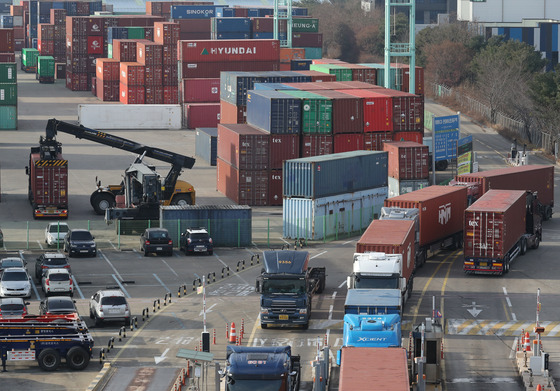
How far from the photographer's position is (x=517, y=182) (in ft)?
274

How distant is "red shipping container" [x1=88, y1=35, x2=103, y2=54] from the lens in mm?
182125

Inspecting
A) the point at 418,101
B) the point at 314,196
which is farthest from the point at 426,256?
the point at 418,101

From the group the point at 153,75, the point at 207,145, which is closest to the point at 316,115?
the point at 207,145

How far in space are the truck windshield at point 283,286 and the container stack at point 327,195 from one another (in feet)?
78.0

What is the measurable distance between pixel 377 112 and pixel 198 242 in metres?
24.8

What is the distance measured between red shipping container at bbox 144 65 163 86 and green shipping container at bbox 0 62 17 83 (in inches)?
864

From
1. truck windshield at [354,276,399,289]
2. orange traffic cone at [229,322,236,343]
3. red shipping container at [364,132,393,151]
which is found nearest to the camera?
orange traffic cone at [229,322,236,343]

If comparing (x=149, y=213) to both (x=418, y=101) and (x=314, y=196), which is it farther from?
(x=418, y=101)

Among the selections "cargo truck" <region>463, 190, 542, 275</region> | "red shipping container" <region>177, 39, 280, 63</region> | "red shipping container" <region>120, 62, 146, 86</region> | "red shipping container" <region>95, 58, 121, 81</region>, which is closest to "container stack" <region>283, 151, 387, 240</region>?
"cargo truck" <region>463, 190, 542, 275</region>

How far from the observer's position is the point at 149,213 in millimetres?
80125

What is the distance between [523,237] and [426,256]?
273 inches

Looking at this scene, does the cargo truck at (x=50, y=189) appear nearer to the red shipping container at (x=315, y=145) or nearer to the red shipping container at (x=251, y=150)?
the red shipping container at (x=251, y=150)

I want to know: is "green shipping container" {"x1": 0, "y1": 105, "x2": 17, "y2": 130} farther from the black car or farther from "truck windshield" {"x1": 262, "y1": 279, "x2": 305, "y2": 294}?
"truck windshield" {"x1": 262, "y1": 279, "x2": 305, "y2": 294}

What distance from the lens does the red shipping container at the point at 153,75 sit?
14825 centimetres
